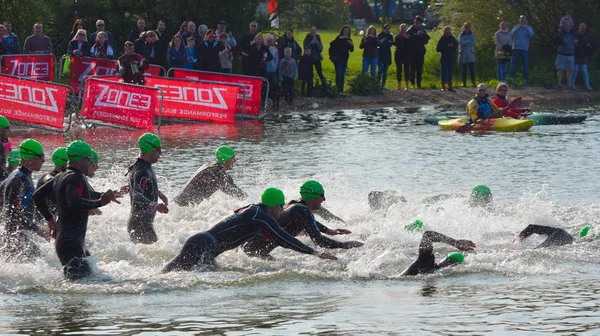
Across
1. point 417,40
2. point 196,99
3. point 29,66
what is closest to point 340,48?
point 417,40

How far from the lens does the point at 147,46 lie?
2822 centimetres

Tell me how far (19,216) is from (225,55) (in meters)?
16.5

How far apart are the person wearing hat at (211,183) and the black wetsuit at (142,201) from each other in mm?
1538

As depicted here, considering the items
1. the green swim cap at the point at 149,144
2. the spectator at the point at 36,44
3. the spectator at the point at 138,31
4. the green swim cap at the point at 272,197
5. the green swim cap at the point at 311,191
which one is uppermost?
the spectator at the point at 138,31

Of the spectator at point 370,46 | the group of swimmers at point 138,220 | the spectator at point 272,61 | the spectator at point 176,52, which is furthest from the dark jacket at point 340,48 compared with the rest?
the group of swimmers at point 138,220

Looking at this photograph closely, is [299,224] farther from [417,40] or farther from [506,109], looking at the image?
[417,40]

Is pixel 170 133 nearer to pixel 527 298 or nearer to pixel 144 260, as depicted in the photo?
pixel 144 260

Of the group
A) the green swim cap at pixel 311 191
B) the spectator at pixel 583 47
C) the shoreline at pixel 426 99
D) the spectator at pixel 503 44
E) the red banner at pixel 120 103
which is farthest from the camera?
the spectator at pixel 583 47

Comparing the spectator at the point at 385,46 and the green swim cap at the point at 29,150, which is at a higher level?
the spectator at the point at 385,46

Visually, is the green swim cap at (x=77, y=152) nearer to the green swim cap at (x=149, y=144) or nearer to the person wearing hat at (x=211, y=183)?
the green swim cap at (x=149, y=144)

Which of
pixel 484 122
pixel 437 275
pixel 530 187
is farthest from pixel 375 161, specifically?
pixel 437 275

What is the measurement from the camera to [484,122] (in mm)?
26906

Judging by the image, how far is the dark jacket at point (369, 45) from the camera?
104ft

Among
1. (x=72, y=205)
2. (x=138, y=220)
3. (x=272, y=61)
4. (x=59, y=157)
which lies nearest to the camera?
(x=72, y=205)
